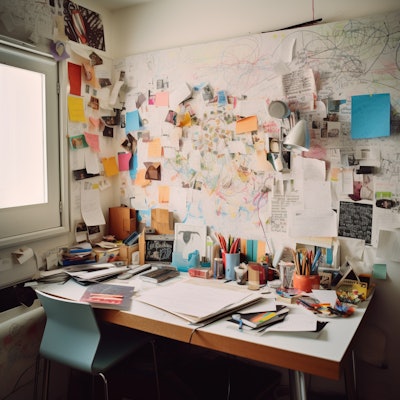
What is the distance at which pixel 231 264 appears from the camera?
2.14 m

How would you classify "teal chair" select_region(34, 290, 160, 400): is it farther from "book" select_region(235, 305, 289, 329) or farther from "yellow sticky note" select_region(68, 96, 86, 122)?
"yellow sticky note" select_region(68, 96, 86, 122)

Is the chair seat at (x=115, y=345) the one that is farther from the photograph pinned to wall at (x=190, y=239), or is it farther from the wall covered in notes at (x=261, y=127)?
the wall covered in notes at (x=261, y=127)

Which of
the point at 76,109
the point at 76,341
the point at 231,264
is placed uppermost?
the point at 76,109

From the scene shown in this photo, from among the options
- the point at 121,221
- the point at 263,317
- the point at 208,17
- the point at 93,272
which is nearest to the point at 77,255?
the point at 93,272

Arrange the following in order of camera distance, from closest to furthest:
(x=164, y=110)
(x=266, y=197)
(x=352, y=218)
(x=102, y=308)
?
(x=102, y=308) < (x=352, y=218) < (x=266, y=197) < (x=164, y=110)

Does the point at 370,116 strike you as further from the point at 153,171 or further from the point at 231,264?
the point at 153,171

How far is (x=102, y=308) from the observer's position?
1.74 meters

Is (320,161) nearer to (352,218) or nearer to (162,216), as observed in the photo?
(352,218)

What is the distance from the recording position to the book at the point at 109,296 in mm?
1734

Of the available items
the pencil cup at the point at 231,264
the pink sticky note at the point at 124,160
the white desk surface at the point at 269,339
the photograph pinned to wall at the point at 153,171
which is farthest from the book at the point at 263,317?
the pink sticky note at the point at 124,160

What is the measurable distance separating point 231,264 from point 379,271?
0.72m

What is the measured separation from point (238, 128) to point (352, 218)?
75 centimetres

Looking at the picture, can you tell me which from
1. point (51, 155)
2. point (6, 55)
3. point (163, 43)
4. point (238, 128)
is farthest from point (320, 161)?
point (6, 55)

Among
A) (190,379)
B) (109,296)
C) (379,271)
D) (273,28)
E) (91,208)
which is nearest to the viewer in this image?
(109,296)
